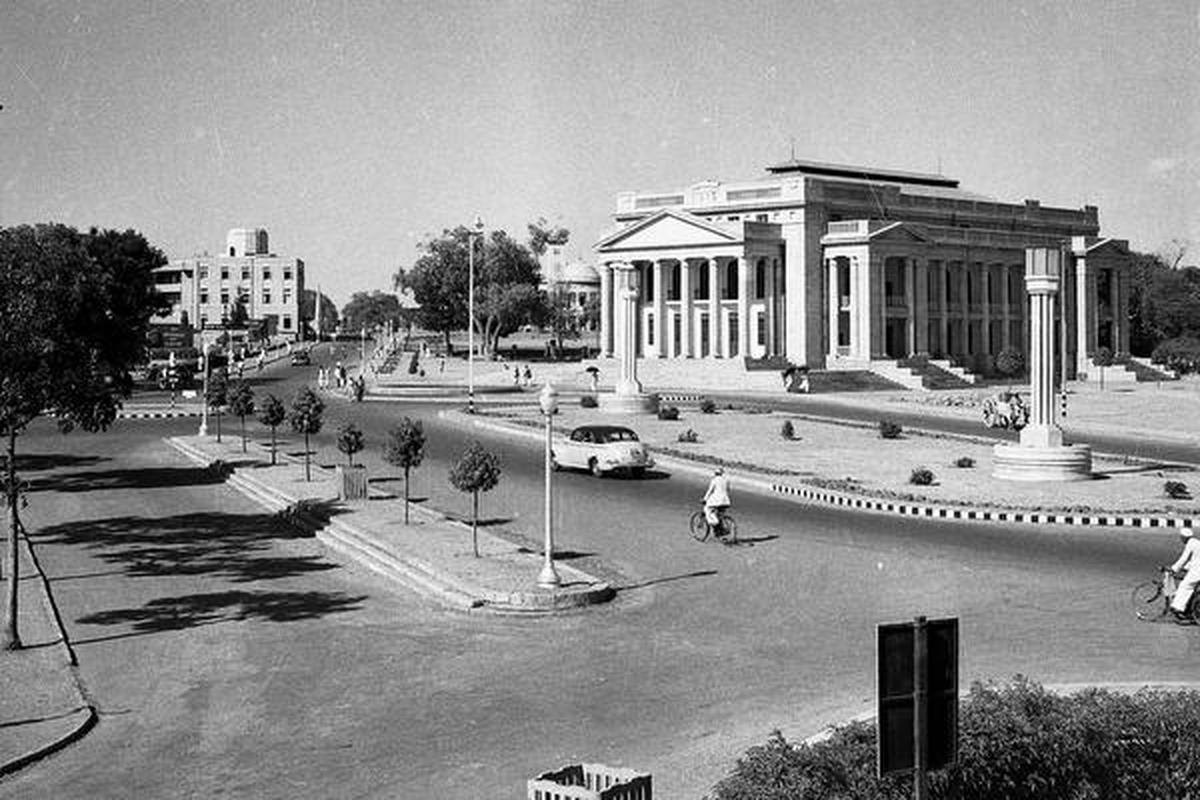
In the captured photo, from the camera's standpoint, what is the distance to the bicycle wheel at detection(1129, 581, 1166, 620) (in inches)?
750

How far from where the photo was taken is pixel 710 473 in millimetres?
36688

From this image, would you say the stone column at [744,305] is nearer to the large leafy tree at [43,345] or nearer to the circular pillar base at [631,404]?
the circular pillar base at [631,404]

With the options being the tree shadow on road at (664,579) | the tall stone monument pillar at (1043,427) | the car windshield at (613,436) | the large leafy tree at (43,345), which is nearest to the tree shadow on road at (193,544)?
→ the large leafy tree at (43,345)

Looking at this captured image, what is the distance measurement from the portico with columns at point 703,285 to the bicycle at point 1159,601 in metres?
65.9

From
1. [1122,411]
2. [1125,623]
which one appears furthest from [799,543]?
[1122,411]

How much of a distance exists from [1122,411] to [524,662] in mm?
48954

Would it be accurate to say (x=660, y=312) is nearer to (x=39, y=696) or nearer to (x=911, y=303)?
(x=911, y=303)

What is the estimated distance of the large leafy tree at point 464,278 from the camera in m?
118

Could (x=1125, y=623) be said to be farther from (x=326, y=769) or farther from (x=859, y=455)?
(x=859, y=455)

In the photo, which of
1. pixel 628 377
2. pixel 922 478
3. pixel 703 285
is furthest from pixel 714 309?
pixel 922 478

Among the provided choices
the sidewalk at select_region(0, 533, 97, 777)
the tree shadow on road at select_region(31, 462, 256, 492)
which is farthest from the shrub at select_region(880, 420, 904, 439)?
the sidewalk at select_region(0, 533, 97, 777)

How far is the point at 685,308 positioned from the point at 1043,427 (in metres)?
56.4

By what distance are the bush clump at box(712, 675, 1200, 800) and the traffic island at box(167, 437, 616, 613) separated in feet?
30.7

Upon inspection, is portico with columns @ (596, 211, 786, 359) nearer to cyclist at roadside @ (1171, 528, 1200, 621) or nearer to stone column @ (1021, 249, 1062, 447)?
stone column @ (1021, 249, 1062, 447)
